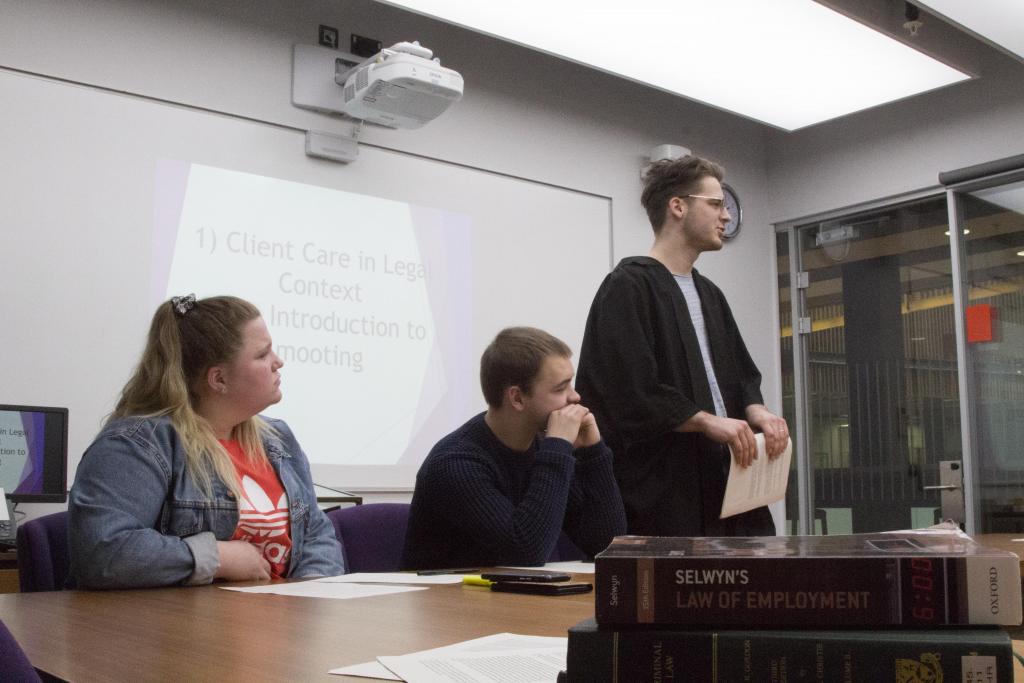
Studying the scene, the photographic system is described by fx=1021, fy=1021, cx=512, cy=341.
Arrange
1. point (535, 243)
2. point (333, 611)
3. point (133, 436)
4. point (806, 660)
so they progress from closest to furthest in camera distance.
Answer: point (806, 660)
point (333, 611)
point (133, 436)
point (535, 243)

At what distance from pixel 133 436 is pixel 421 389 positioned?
260 centimetres

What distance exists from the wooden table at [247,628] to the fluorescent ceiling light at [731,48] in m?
2.96

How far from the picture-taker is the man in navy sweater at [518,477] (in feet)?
6.33

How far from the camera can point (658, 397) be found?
2324 mm

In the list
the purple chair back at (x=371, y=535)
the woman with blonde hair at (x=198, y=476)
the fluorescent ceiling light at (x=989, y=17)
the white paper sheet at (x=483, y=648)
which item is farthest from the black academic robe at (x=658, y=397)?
the fluorescent ceiling light at (x=989, y=17)

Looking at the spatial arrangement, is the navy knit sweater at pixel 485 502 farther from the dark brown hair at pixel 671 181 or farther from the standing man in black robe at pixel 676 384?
the dark brown hair at pixel 671 181

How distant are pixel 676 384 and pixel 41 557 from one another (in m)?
1.41

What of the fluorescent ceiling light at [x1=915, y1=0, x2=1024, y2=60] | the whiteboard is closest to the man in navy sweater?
the whiteboard

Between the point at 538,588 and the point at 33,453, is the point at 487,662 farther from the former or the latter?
the point at 33,453

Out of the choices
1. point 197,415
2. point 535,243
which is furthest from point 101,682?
point 535,243

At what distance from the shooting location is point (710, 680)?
0.57 metres

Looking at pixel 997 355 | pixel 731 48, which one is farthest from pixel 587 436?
pixel 997 355

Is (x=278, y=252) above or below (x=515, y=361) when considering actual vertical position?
above

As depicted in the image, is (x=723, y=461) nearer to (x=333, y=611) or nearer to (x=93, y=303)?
(x=333, y=611)
